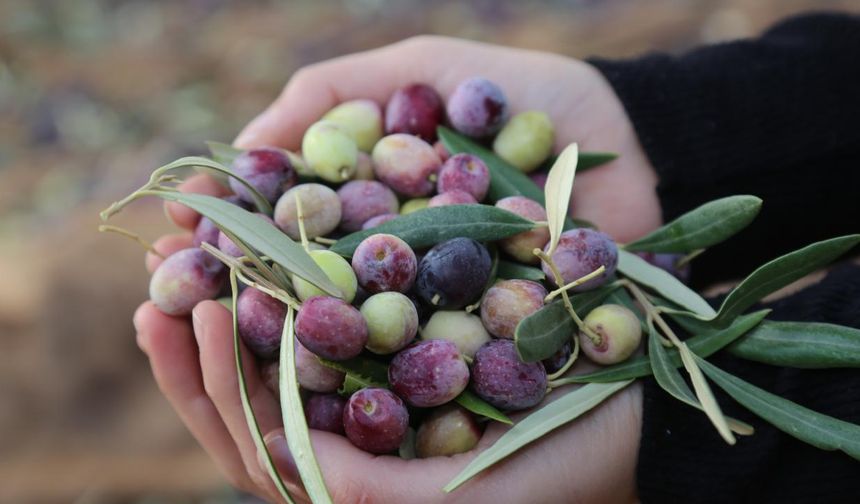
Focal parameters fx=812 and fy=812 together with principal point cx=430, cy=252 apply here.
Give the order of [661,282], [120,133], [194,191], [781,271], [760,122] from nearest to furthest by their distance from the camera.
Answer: [781,271]
[661,282]
[194,191]
[760,122]
[120,133]

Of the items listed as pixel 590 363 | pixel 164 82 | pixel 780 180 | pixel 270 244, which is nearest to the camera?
pixel 270 244

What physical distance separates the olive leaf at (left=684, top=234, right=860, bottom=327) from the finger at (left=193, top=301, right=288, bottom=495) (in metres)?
0.54

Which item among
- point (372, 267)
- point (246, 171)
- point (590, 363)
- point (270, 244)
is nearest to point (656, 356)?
point (590, 363)

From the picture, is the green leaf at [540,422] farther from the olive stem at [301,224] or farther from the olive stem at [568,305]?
the olive stem at [301,224]

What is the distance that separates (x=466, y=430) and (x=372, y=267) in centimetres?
21

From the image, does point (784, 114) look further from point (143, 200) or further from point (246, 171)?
point (143, 200)

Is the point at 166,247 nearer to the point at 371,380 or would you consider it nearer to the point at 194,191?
the point at 194,191

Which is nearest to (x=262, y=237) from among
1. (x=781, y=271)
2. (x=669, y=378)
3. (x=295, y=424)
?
(x=295, y=424)

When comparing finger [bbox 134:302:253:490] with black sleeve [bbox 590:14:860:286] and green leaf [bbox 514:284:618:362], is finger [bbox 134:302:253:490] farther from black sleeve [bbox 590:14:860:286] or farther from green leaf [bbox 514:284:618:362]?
black sleeve [bbox 590:14:860:286]

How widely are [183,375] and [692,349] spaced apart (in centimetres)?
64

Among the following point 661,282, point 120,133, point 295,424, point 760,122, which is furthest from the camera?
point 120,133

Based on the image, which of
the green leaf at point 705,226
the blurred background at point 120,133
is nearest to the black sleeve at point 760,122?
the green leaf at point 705,226

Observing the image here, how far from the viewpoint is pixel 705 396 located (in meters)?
0.81

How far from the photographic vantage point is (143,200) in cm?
237
